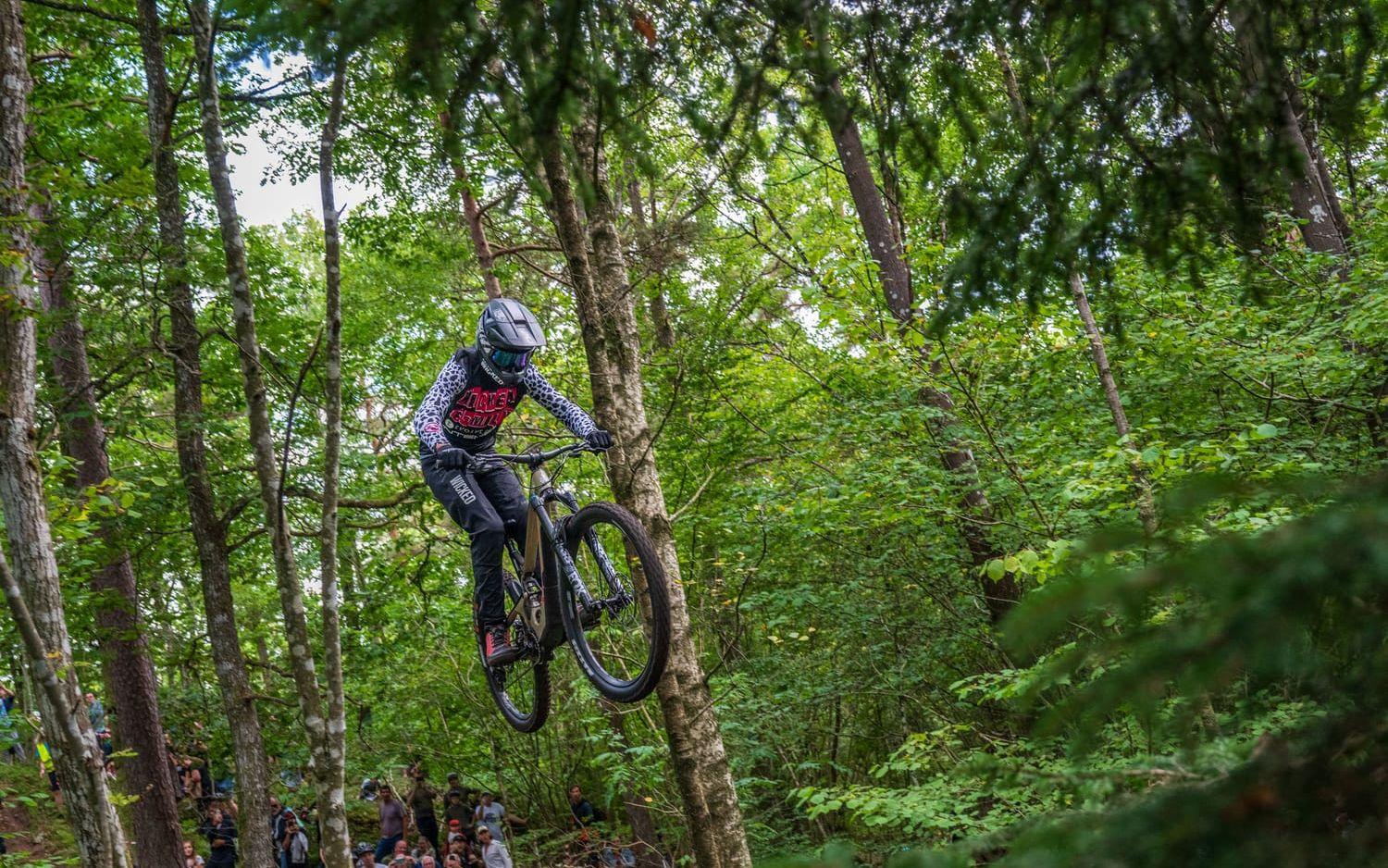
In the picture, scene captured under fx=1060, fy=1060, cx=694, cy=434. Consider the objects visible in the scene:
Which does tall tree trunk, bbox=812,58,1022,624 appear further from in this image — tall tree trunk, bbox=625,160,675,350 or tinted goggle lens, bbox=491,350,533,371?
tinted goggle lens, bbox=491,350,533,371

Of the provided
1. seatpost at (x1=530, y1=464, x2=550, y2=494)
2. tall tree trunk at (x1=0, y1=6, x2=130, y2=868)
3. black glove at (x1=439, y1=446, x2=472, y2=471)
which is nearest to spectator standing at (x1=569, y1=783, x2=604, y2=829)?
tall tree trunk at (x1=0, y1=6, x2=130, y2=868)

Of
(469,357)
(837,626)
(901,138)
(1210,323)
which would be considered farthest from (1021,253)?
(837,626)

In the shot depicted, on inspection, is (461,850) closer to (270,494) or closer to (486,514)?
(270,494)

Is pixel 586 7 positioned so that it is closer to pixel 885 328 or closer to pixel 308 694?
pixel 308 694

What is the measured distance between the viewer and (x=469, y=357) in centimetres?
559

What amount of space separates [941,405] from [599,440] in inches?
217

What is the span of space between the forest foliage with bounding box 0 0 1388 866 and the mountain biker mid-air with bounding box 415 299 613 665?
702 millimetres

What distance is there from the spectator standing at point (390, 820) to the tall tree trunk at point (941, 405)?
756cm

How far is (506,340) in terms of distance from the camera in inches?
207

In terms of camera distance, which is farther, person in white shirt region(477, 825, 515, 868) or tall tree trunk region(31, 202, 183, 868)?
tall tree trunk region(31, 202, 183, 868)

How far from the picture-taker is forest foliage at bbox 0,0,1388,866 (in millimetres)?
1253

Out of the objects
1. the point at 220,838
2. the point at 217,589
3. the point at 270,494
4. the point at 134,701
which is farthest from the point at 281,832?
the point at 270,494

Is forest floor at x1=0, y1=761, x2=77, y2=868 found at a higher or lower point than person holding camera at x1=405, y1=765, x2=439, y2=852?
higher

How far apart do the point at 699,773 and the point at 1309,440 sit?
5035 mm
